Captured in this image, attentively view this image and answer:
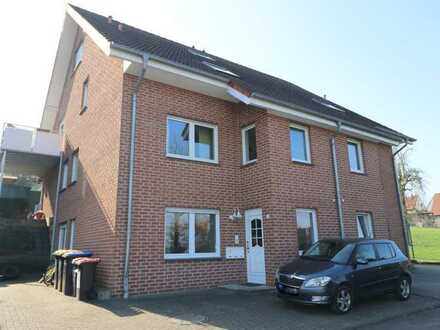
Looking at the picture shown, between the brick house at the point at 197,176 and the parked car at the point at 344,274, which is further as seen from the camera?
the brick house at the point at 197,176

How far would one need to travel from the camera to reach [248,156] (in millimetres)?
11547

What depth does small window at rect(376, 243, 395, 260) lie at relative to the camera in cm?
830

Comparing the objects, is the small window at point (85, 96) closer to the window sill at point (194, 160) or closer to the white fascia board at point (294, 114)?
the window sill at point (194, 160)

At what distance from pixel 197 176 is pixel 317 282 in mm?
4913

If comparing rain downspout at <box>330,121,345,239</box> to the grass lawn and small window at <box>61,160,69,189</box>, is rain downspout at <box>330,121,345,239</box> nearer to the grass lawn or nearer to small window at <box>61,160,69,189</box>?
the grass lawn

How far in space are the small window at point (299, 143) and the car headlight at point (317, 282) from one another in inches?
199

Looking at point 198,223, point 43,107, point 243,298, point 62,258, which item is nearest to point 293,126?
point 198,223

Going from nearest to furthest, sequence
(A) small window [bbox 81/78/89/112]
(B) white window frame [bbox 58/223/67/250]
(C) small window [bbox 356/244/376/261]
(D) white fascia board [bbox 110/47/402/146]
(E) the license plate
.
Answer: (E) the license plate, (C) small window [bbox 356/244/376/261], (D) white fascia board [bbox 110/47/402/146], (A) small window [bbox 81/78/89/112], (B) white window frame [bbox 58/223/67/250]

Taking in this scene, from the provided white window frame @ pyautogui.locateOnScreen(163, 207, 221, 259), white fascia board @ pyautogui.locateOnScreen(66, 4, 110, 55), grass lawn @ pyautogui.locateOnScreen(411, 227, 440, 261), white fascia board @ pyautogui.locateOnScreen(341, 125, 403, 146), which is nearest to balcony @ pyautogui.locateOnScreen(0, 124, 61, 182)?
white fascia board @ pyautogui.locateOnScreen(66, 4, 110, 55)

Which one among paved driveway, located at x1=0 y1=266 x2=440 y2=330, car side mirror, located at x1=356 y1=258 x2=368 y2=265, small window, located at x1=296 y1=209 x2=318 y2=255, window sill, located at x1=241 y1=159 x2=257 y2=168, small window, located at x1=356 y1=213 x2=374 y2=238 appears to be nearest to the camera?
paved driveway, located at x1=0 y1=266 x2=440 y2=330

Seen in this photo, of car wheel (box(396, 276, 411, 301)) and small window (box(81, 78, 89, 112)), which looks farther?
small window (box(81, 78, 89, 112))

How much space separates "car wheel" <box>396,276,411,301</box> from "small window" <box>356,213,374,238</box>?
14.7 feet

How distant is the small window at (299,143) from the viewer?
11555 mm

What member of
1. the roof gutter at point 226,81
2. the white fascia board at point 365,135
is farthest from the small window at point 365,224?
the roof gutter at point 226,81
